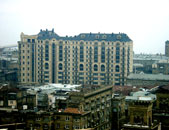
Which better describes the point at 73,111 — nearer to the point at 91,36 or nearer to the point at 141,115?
the point at 141,115

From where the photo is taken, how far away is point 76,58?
253 feet

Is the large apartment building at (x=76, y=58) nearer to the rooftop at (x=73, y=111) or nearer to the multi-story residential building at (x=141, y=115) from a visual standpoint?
the rooftop at (x=73, y=111)

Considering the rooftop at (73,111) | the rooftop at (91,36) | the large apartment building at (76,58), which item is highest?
the rooftop at (91,36)

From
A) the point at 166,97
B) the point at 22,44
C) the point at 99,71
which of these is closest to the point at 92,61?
the point at 99,71

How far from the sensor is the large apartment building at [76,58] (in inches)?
2992

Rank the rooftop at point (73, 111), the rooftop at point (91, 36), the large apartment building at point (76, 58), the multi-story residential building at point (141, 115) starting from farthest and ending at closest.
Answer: the rooftop at point (91, 36) < the large apartment building at point (76, 58) < the rooftop at point (73, 111) < the multi-story residential building at point (141, 115)

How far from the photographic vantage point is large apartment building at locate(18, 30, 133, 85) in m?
76.0

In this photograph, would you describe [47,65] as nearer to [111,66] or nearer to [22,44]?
[22,44]

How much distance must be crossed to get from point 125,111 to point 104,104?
270cm

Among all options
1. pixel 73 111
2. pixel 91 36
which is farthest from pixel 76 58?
pixel 73 111

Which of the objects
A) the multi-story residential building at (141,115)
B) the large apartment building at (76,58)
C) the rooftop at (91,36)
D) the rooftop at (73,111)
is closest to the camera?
the multi-story residential building at (141,115)

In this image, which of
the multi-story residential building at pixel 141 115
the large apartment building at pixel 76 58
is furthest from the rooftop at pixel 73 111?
the large apartment building at pixel 76 58

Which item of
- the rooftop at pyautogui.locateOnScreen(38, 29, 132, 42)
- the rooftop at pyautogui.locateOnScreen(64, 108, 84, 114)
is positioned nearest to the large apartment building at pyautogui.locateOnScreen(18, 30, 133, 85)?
the rooftop at pyautogui.locateOnScreen(38, 29, 132, 42)

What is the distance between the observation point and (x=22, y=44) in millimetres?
78438
